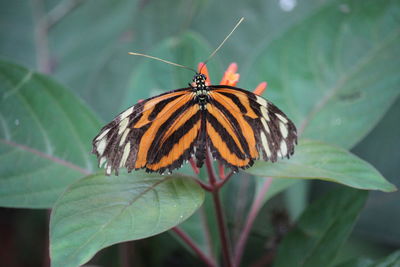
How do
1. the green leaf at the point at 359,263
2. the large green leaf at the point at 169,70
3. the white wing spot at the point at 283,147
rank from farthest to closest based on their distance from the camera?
the large green leaf at the point at 169,70
the green leaf at the point at 359,263
the white wing spot at the point at 283,147

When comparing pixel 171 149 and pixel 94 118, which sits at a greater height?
pixel 94 118

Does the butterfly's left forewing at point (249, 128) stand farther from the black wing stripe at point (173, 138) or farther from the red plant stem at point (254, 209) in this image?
the red plant stem at point (254, 209)

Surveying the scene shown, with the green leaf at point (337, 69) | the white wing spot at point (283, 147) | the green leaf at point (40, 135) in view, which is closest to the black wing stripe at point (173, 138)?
the white wing spot at point (283, 147)

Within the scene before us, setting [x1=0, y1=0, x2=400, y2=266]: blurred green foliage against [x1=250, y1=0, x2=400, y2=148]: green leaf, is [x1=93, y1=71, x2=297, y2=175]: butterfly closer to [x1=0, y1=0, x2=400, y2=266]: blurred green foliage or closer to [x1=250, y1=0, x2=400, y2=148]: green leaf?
[x1=0, y1=0, x2=400, y2=266]: blurred green foliage

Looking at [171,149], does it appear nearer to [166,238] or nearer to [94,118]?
[94,118]

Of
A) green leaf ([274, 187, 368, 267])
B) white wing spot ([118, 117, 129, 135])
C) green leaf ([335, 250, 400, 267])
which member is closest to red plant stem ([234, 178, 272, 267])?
green leaf ([274, 187, 368, 267])

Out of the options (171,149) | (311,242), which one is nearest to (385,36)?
(311,242)

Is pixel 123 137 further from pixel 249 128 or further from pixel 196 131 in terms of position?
pixel 249 128
